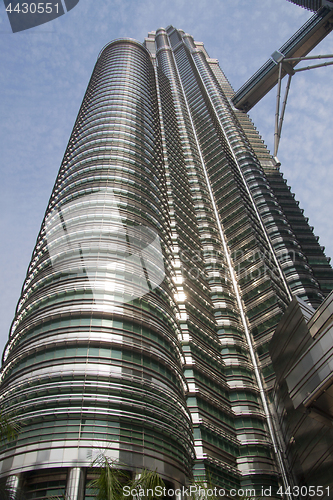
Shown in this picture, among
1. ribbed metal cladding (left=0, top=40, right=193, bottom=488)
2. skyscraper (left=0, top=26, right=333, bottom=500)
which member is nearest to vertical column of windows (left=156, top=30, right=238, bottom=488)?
skyscraper (left=0, top=26, right=333, bottom=500)

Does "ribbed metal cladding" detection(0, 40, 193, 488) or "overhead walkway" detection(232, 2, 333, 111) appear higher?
"overhead walkway" detection(232, 2, 333, 111)

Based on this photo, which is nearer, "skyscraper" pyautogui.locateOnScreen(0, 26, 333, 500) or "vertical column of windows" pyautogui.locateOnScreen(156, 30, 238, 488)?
"skyscraper" pyautogui.locateOnScreen(0, 26, 333, 500)

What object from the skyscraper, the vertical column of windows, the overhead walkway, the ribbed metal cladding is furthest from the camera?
the overhead walkway

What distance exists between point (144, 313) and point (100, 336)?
220 inches

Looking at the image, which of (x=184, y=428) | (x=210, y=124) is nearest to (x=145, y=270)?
(x=184, y=428)

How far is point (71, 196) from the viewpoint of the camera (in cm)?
5228

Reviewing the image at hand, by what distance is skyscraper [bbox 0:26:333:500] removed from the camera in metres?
27.9

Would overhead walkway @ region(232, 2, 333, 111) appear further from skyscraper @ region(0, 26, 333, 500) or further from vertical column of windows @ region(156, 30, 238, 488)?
skyscraper @ region(0, 26, 333, 500)

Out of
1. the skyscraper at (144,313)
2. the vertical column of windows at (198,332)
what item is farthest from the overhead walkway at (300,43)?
the skyscraper at (144,313)

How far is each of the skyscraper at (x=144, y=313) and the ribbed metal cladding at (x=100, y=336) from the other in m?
0.13

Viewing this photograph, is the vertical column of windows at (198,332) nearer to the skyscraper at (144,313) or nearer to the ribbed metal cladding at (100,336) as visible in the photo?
the skyscraper at (144,313)

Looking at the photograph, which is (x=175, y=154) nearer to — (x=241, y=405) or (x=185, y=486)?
(x=241, y=405)

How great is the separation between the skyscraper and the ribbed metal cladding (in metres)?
0.13

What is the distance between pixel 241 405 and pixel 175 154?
199ft
